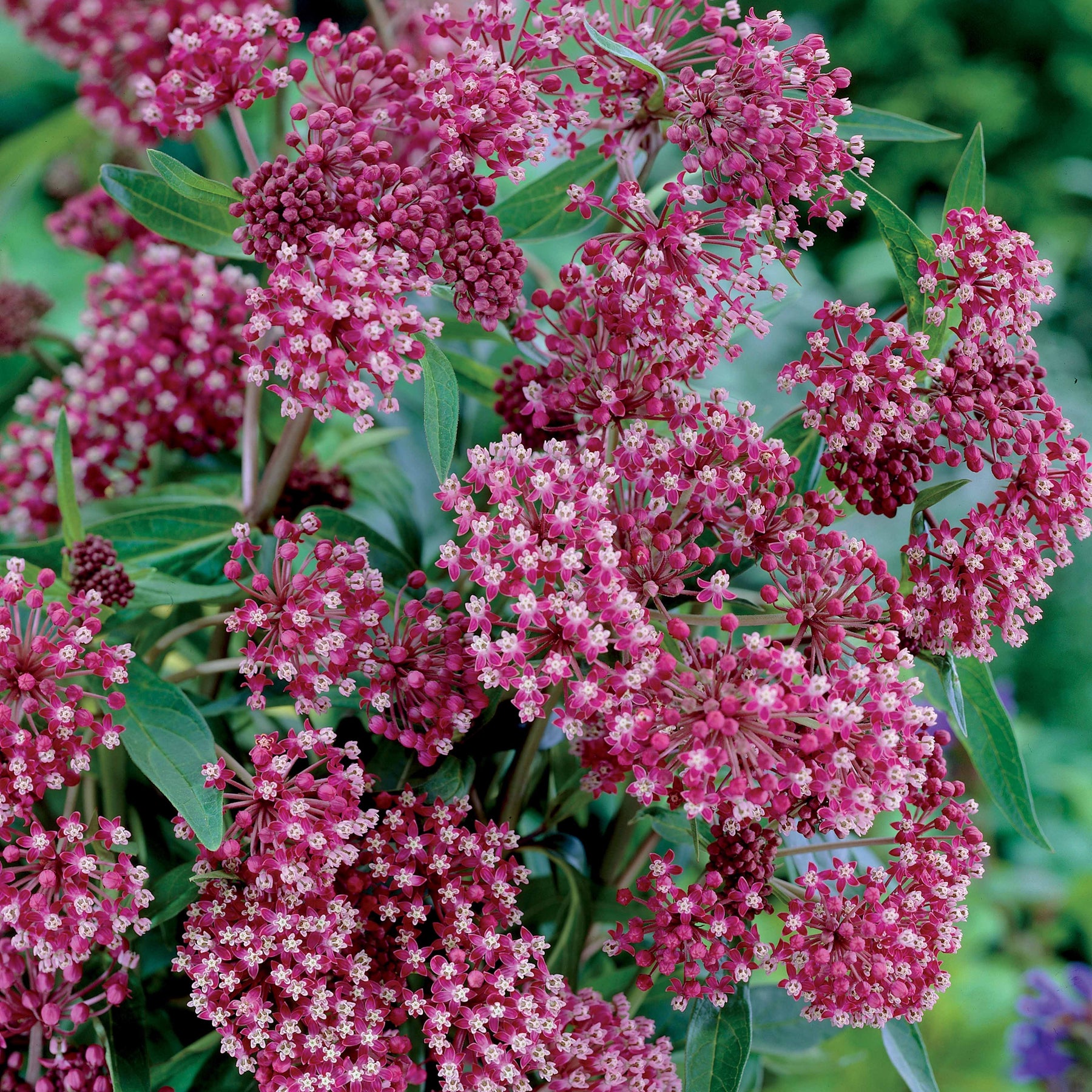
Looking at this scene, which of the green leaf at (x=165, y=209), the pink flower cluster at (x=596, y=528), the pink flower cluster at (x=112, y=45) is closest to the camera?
the pink flower cluster at (x=596, y=528)

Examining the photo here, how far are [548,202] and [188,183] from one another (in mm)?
235

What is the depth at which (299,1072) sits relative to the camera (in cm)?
52

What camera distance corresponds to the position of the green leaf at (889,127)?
665 millimetres

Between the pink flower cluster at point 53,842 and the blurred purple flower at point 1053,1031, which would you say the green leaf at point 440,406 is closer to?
the pink flower cluster at point 53,842

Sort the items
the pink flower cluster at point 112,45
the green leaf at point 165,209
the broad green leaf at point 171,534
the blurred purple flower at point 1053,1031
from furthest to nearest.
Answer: the blurred purple flower at point 1053,1031, the pink flower cluster at point 112,45, the broad green leaf at point 171,534, the green leaf at point 165,209

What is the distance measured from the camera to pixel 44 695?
0.52 meters

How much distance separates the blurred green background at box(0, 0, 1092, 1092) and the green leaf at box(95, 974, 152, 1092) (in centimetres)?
140

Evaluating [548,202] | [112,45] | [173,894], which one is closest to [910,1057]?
[173,894]

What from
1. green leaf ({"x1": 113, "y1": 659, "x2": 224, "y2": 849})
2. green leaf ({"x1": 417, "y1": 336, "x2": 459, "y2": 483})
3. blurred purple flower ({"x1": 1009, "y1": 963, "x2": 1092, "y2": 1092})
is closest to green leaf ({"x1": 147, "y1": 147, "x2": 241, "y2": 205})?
green leaf ({"x1": 417, "y1": 336, "x2": 459, "y2": 483})

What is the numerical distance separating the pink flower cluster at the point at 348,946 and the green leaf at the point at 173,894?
3cm

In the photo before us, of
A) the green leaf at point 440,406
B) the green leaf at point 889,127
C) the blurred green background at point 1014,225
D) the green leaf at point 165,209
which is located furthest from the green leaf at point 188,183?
the blurred green background at point 1014,225

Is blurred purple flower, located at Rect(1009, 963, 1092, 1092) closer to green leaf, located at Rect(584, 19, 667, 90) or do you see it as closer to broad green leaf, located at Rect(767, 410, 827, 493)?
broad green leaf, located at Rect(767, 410, 827, 493)

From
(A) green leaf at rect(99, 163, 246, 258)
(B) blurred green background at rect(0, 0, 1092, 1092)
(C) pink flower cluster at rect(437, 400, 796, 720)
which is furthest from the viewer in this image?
(B) blurred green background at rect(0, 0, 1092, 1092)

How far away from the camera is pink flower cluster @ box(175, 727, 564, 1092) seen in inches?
19.9
